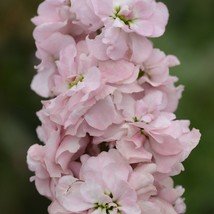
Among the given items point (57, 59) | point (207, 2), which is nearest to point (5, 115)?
point (207, 2)

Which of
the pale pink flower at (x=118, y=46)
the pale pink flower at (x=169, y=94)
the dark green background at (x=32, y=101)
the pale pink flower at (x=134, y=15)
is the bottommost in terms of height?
the dark green background at (x=32, y=101)

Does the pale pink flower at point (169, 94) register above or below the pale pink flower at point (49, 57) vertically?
below

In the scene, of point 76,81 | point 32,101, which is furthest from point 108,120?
point 32,101

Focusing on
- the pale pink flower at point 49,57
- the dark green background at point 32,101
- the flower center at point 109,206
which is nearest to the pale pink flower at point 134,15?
the pale pink flower at point 49,57

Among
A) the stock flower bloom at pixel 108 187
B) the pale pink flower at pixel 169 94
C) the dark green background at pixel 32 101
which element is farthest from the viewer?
the dark green background at pixel 32 101

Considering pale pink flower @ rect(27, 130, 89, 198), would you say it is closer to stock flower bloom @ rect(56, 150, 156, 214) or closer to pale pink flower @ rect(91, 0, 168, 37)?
stock flower bloom @ rect(56, 150, 156, 214)

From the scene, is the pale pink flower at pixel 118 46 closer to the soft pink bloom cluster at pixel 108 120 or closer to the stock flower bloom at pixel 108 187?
the soft pink bloom cluster at pixel 108 120

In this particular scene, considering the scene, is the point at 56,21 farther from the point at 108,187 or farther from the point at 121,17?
the point at 108,187
